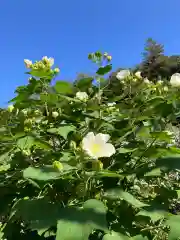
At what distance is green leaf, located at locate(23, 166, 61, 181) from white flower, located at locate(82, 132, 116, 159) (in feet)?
0.42

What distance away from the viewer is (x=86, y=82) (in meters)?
1.50

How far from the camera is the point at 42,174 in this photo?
110 cm

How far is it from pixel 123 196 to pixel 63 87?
477 mm

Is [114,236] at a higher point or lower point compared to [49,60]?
lower

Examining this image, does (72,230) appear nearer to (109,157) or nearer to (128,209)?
(128,209)

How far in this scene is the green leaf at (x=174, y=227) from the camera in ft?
3.87

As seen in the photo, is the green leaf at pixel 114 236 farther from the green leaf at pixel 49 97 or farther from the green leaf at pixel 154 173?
the green leaf at pixel 49 97

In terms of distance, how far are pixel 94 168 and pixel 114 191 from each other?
0.12 metres

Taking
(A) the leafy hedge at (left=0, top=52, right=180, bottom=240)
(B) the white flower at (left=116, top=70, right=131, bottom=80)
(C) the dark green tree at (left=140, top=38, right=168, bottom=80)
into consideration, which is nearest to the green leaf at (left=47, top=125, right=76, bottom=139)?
(A) the leafy hedge at (left=0, top=52, right=180, bottom=240)

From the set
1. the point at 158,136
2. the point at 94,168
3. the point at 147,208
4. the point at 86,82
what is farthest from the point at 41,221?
the point at 86,82

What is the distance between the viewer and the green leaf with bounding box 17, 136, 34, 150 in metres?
1.26

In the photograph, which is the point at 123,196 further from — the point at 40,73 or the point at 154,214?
the point at 40,73

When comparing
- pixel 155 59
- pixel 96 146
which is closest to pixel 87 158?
pixel 96 146

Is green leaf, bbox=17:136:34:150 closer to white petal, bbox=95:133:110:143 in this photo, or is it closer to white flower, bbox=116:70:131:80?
white petal, bbox=95:133:110:143
